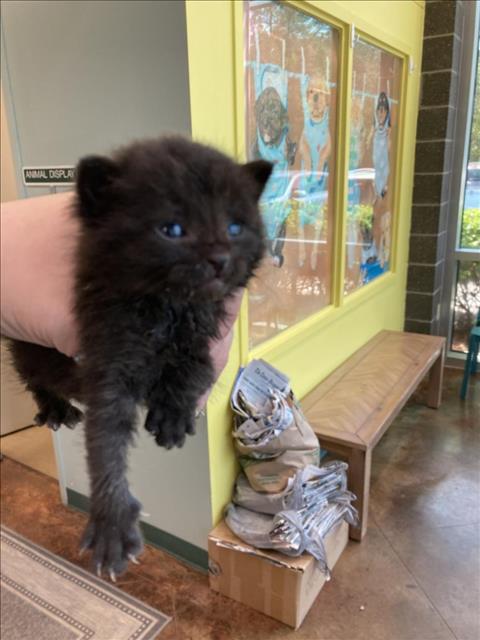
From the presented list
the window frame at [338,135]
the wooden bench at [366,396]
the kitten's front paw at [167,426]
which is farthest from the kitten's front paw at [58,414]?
the wooden bench at [366,396]

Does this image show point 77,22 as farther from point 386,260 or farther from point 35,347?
point 386,260

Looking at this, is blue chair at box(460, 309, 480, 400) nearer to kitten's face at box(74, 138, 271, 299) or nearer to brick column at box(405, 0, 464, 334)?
brick column at box(405, 0, 464, 334)

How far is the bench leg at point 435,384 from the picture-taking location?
3652 millimetres

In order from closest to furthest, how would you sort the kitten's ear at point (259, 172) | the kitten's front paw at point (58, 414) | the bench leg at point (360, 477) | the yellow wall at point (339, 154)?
the kitten's ear at point (259, 172) → the kitten's front paw at point (58, 414) → the yellow wall at point (339, 154) → the bench leg at point (360, 477)

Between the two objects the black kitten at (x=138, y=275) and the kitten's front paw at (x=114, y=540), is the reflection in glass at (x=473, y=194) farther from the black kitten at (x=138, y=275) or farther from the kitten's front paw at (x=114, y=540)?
the kitten's front paw at (x=114, y=540)

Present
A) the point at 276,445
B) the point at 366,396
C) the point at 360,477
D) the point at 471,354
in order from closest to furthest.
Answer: the point at 276,445, the point at 360,477, the point at 366,396, the point at 471,354

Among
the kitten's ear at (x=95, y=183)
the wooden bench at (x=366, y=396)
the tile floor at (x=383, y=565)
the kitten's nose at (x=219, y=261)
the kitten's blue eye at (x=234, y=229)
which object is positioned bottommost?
the tile floor at (x=383, y=565)

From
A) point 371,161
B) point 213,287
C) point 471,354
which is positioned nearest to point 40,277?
point 213,287

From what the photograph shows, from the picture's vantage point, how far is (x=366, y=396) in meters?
2.69

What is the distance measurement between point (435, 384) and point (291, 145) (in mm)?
2204

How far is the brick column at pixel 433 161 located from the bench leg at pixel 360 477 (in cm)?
214

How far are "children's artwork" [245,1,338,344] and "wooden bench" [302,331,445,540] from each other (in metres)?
0.47

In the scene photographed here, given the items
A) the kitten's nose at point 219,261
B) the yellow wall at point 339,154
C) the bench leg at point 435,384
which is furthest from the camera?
the bench leg at point 435,384

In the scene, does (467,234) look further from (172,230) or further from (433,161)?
(172,230)
